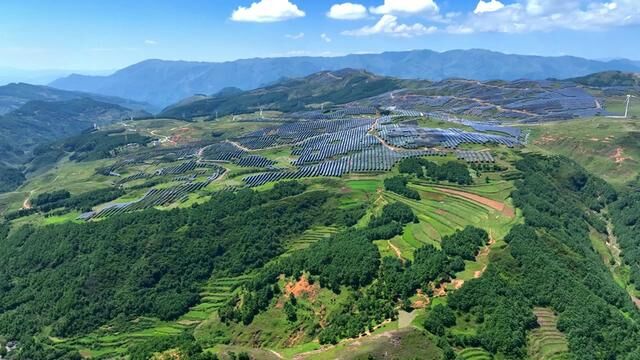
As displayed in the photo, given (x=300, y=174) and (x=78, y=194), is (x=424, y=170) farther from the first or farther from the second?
(x=78, y=194)

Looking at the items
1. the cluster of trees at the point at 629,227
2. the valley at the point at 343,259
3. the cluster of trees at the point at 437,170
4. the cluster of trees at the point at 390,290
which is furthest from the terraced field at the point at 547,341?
the cluster of trees at the point at 437,170

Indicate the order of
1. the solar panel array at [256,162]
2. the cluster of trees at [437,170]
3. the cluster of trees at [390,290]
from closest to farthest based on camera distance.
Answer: the cluster of trees at [390,290], the cluster of trees at [437,170], the solar panel array at [256,162]

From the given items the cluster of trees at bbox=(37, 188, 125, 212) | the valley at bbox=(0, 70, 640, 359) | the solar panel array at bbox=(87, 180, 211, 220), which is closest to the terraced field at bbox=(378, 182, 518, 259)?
the valley at bbox=(0, 70, 640, 359)

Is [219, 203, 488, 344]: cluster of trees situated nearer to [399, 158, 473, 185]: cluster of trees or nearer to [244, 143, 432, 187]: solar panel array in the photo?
[399, 158, 473, 185]: cluster of trees

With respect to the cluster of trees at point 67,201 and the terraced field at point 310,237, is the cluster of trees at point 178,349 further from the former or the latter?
the cluster of trees at point 67,201

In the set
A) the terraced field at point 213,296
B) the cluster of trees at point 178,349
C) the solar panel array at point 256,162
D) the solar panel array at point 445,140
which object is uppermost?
the solar panel array at point 445,140

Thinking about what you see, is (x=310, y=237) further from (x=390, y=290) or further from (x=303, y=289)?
(x=390, y=290)
